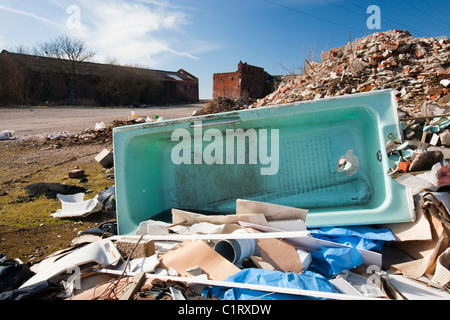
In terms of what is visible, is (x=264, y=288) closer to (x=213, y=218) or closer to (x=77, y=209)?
(x=213, y=218)

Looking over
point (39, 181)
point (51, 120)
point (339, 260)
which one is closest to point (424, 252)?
point (339, 260)

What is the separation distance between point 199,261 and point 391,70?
5237mm

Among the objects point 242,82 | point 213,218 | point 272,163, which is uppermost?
point 242,82

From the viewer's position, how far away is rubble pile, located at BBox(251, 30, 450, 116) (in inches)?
166

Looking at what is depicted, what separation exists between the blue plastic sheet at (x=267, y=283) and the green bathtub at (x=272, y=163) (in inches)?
22.0

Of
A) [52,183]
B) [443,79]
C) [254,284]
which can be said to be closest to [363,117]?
[254,284]

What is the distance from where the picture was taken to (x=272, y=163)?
90.6 inches

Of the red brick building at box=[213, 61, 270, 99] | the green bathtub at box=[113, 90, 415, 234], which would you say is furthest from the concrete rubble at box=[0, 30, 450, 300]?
the red brick building at box=[213, 61, 270, 99]

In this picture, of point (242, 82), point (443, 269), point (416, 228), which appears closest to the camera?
point (443, 269)

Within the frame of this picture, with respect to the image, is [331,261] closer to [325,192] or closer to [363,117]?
[325,192]

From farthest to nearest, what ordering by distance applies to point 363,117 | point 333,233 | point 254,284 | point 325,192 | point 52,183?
point 52,183 < point 325,192 < point 363,117 < point 333,233 < point 254,284

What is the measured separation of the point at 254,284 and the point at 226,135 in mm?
1341

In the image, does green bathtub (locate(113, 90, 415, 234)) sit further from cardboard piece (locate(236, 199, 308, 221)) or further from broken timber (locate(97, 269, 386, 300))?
broken timber (locate(97, 269, 386, 300))

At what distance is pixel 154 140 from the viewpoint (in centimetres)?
229
